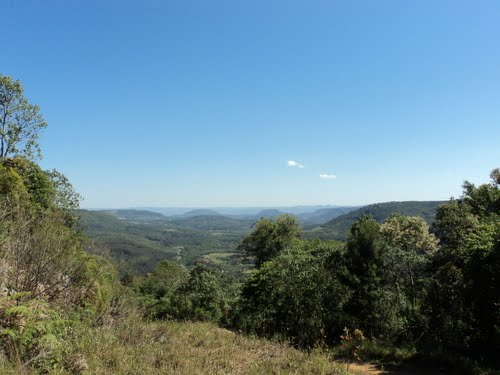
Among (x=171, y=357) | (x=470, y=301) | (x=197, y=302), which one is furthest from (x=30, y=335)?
(x=197, y=302)

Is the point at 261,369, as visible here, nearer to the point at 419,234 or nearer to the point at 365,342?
the point at 365,342

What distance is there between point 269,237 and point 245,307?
20.0 meters

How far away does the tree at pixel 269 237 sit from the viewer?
134ft

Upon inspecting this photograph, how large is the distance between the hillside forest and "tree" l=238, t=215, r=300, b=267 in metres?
13.7

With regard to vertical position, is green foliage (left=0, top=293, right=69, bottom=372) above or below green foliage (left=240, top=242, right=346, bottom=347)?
above

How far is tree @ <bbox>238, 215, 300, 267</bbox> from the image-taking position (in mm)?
40750

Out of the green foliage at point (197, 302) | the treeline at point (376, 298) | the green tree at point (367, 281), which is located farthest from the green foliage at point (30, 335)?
the green foliage at point (197, 302)

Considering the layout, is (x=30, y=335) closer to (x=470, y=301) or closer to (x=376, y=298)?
(x=470, y=301)

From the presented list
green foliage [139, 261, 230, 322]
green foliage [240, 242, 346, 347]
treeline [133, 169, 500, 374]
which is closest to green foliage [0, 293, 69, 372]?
treeline [133, 169, 500, 374]

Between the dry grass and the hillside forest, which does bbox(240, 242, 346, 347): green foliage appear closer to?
the hillside forest

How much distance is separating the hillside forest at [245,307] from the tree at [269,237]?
13.7m

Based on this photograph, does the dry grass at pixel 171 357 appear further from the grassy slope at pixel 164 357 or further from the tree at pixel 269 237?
the tree at pixel 269 237

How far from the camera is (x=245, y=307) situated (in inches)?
833

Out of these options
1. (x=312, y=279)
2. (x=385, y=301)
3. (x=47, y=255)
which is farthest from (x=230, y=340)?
(x=385, y=301)
